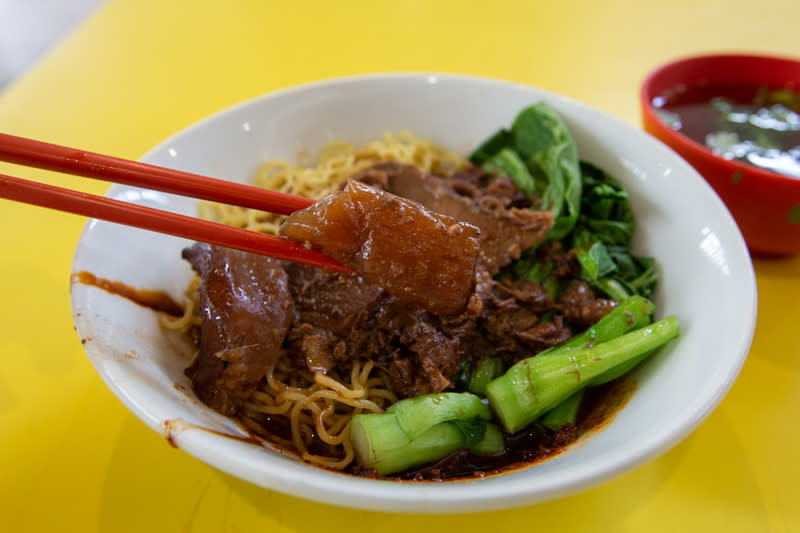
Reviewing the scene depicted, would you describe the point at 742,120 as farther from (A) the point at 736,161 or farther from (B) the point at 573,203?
(B) the point at 573,203

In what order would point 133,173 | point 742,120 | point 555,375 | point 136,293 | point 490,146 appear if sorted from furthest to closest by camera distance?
point 490,146
point 742,120
point 136,293
point 555,375
point 133,173

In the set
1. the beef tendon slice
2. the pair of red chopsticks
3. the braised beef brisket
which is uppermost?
the pair of red chopsticks

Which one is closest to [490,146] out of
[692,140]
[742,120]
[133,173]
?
[692,140]

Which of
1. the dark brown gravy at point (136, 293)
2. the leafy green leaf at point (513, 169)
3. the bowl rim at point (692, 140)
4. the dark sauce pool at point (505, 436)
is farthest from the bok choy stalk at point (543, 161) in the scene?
the dark brown gravy at point (136, 293)

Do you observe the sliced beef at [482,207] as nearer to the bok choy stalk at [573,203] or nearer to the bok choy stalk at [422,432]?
the bok choy stalk at [573,203]

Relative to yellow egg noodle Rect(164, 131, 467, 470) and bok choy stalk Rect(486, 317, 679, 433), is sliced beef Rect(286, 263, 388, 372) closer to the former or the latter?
yellow egg noodle Rect(164, 131, 467, 470)

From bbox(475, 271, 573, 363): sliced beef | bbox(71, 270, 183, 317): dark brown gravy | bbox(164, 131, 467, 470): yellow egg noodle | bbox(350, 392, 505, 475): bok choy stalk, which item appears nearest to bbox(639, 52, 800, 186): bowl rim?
bbox(475, 271, 573, 363): sliced beef
